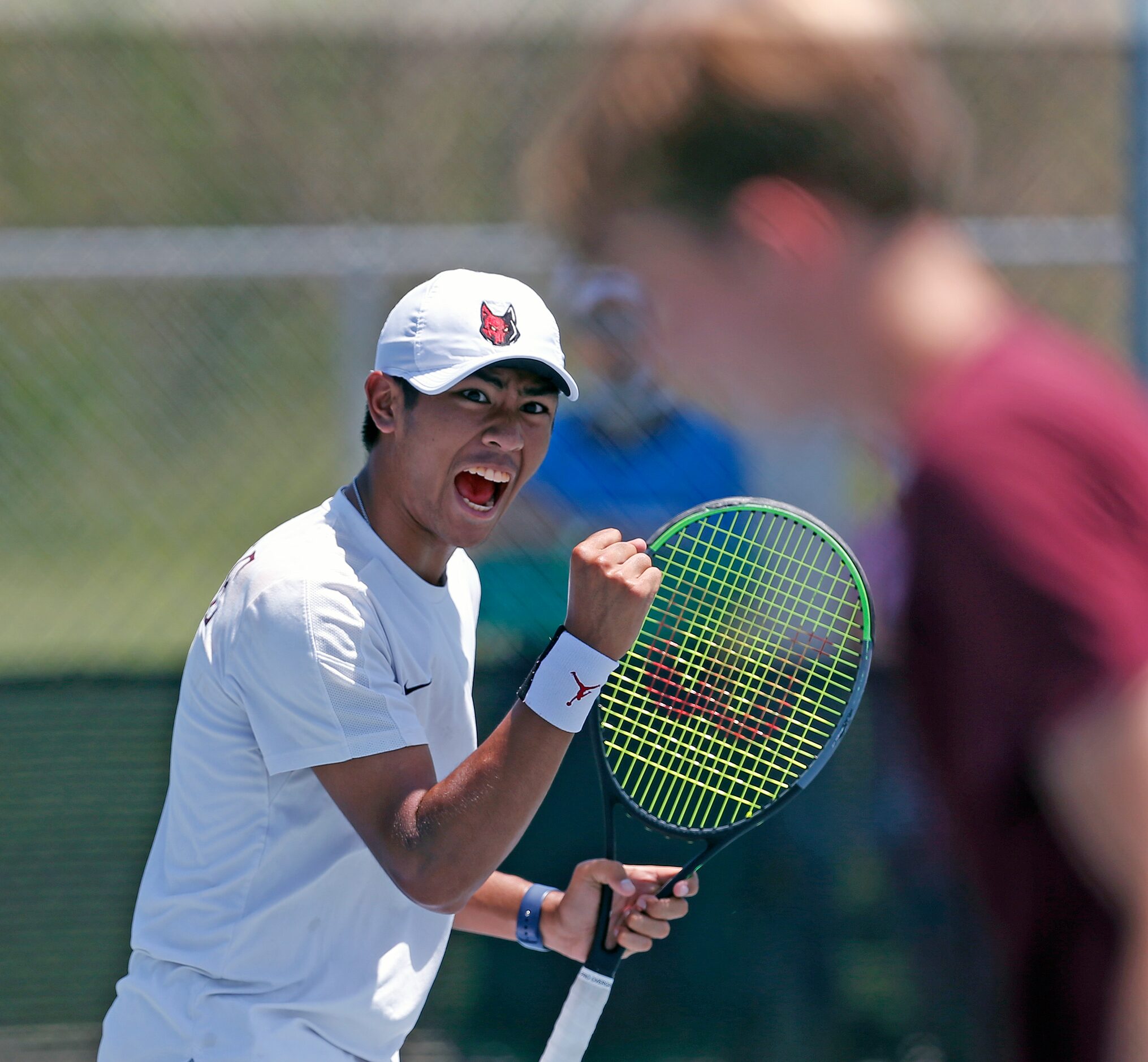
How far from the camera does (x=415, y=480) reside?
2061 millimetres

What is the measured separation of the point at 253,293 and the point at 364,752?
5.90 meters

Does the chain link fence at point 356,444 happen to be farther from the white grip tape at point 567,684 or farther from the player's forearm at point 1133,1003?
the player's forearm at point 1133,1003

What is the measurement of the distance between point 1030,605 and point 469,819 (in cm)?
94

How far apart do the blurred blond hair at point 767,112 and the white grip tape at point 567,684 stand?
2.70ft

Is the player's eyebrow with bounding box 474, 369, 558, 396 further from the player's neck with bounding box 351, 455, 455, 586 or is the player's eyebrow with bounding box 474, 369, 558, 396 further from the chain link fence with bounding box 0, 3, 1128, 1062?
the chain link fence with bounding box 0, 3, 1128, 1062

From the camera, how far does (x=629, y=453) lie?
3.55 meters

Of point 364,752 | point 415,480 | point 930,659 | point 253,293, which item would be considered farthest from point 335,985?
point 253,293

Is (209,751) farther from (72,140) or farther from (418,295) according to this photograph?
(72,140)

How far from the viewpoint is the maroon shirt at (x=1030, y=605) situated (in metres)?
1.00

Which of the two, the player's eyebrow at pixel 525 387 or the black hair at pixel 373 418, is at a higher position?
the player's eyebrow at pixel 525 387

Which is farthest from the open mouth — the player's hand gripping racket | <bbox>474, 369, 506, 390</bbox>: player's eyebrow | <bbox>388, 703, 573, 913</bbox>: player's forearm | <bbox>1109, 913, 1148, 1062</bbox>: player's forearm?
<bbox>1109, 913, 1148, 1062</bbox>: player's forearm

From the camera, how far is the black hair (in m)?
2.08

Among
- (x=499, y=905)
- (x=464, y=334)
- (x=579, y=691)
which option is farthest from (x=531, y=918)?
(x=464, y=334)

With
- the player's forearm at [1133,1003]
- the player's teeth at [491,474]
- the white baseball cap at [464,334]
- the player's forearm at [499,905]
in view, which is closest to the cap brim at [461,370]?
the white baseball cap at [464,334]
